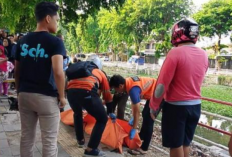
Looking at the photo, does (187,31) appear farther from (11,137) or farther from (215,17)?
(215,17)

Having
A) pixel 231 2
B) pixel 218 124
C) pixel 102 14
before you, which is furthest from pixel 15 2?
pixel 102 14

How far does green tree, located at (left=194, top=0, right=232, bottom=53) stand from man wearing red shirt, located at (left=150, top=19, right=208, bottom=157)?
83.3ft

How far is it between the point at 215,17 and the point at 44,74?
26800mm

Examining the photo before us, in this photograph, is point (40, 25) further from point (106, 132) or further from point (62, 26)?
point (62, 26)

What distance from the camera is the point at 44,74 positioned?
2.20 m

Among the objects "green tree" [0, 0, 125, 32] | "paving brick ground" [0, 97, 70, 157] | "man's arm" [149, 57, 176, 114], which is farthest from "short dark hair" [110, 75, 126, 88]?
"green tree" [0, 0, 125, 32]

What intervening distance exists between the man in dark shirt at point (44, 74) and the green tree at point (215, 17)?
25867 mm

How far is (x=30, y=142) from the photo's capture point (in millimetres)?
2438

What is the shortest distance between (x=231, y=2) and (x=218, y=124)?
1750 cm

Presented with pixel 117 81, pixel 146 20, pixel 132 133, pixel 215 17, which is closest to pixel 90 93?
pixel 117 81

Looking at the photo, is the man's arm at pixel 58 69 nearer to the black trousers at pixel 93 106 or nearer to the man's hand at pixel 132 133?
the black trousers at pixel 93 106

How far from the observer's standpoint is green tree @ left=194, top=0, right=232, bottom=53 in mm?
25688

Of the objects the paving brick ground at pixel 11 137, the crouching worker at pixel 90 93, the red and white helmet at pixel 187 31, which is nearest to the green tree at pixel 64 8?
the paving brick ground at pixel 11 137

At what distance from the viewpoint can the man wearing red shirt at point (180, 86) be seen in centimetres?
218
